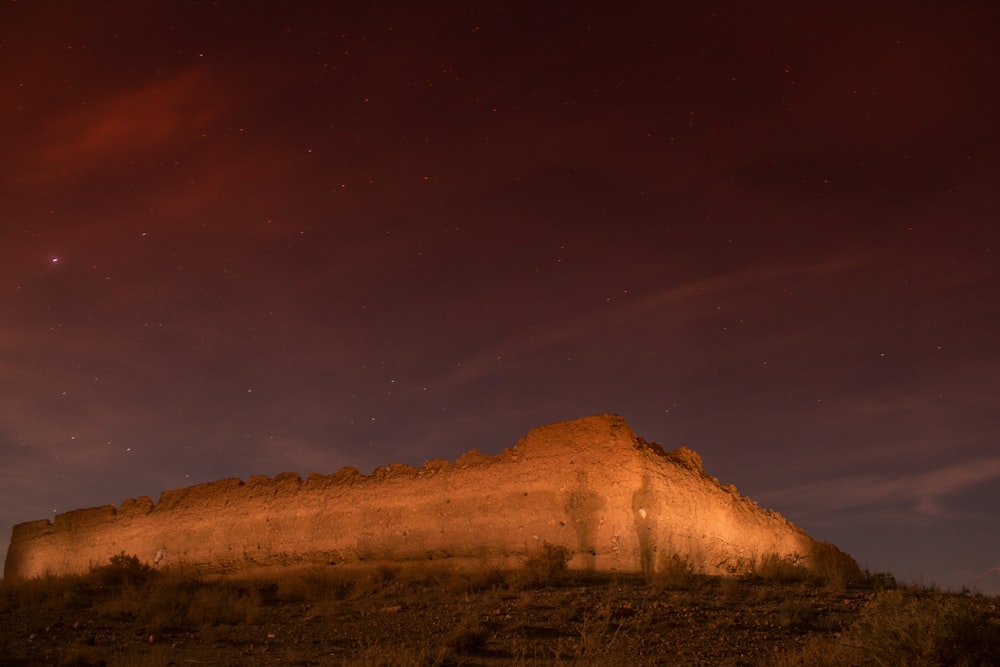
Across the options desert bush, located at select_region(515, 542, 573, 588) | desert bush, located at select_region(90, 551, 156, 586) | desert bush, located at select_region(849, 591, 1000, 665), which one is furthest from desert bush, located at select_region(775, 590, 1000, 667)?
desert bush, located at select_region(90, 551, 156, 586)

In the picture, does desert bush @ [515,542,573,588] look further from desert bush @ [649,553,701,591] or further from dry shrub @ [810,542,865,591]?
dry shrub @ [810,542,865,591]

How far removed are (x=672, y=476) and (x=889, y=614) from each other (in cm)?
796

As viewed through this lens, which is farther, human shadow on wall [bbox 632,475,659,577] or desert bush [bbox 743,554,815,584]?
desert bush [bbox 743,554,815,584]

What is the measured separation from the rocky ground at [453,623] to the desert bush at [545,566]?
11 cm

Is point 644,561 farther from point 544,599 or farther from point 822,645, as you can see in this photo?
point 822,645

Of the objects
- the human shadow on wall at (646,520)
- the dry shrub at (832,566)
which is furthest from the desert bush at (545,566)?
the dry shrub at (832,566)

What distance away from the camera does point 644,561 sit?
1565 cm

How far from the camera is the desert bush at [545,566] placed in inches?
574

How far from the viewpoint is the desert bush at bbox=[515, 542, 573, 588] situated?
47.9ft

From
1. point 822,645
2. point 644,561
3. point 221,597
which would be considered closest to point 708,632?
point 822,645

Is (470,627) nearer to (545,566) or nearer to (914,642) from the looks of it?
(545,566)

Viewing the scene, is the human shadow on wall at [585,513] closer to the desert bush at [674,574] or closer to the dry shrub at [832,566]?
the desert bush at [674,574]

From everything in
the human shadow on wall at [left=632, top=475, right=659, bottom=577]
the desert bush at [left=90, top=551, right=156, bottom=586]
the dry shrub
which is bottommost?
the dry shrub

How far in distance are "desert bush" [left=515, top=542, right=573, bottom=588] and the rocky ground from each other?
0.11 meters
